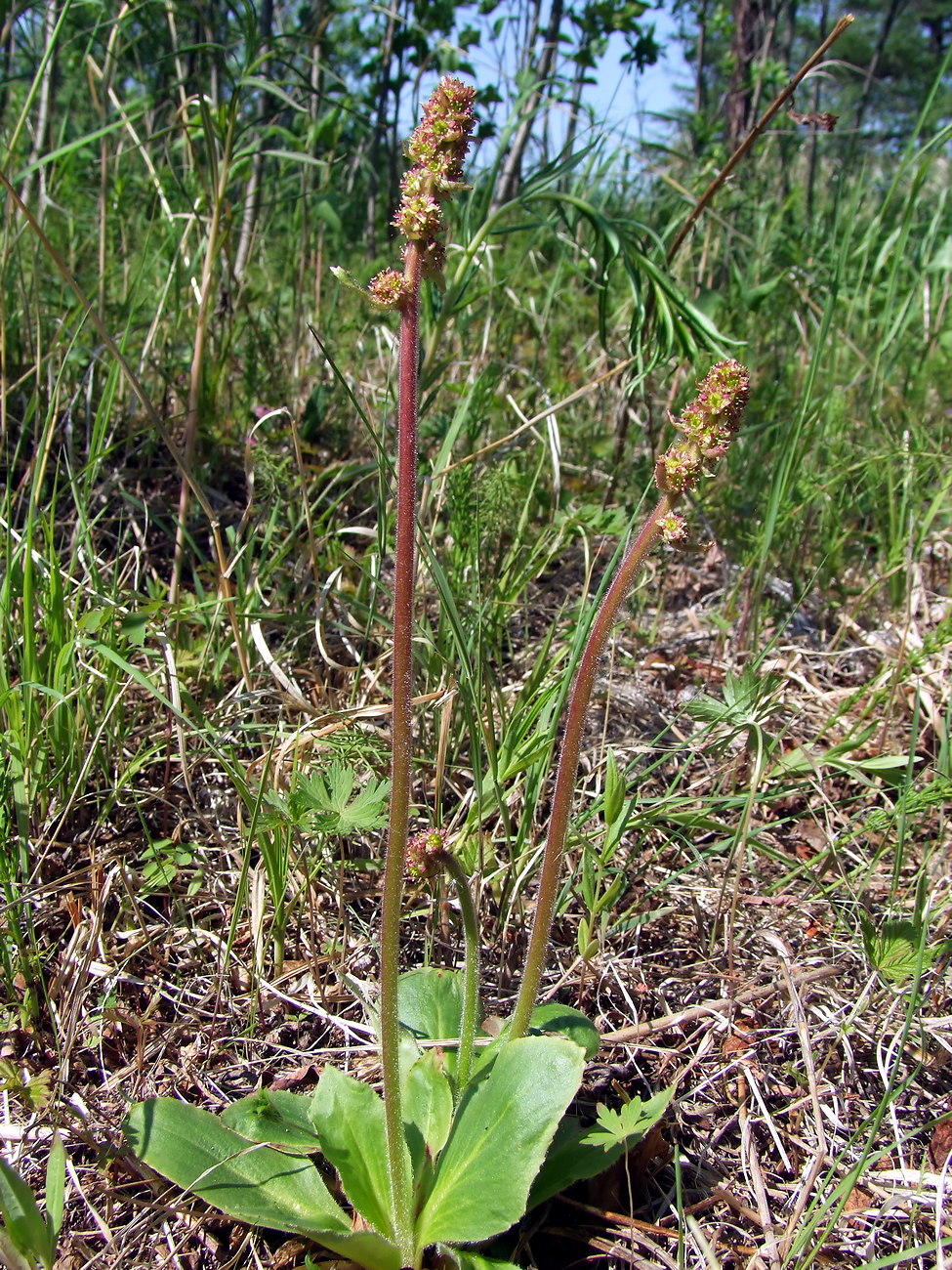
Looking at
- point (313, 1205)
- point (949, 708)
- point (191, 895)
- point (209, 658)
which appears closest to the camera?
point (313, 1205)

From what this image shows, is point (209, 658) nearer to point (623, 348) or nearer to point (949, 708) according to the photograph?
point (949, 708)

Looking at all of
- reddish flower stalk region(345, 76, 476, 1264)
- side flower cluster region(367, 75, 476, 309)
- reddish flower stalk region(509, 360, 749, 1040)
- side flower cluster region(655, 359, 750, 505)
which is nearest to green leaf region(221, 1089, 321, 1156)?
reddish flower stalk region(345, 76, 476, 1264)

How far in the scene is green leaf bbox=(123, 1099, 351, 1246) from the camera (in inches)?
57.1

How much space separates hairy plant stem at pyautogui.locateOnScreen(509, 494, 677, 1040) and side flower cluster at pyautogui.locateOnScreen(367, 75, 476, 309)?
43 centimetres

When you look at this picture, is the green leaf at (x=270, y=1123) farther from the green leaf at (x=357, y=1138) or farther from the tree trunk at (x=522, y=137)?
the tree trunk at (x=522, y=137)

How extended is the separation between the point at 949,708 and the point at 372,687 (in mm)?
1300

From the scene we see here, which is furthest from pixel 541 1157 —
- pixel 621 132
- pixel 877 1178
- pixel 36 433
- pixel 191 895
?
pixel 621 132

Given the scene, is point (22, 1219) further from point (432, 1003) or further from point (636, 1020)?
point (636, 1020)

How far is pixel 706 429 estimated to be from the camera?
1201mm

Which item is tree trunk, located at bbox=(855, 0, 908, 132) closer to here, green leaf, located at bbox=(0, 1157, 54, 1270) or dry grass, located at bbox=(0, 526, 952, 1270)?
dry grass, located at bbox=(0, 526, 952, 1270)

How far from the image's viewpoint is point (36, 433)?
2.45 metres

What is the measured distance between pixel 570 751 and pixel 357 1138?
2.47 feet

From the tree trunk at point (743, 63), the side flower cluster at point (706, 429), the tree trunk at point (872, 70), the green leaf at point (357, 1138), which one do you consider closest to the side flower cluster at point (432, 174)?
the side flower cluster at point (706, 429)

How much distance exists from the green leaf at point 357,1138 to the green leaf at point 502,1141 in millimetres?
75
